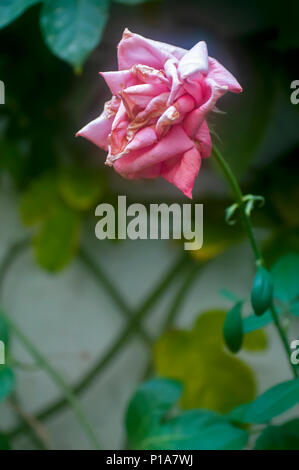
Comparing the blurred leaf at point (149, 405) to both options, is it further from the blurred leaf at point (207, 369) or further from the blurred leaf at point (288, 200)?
the blurred leaf at point (288, 200)

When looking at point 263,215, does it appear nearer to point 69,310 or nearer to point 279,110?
point 279,110

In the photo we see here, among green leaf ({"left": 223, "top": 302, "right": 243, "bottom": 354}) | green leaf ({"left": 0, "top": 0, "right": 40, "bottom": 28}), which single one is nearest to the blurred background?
green leaf ({"left": 0, "top": 0, "right": 40, "bottom": 28})

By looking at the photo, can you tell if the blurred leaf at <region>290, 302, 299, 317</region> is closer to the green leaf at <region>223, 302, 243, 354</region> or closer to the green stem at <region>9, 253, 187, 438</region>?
the green leaf at <region>223, 302, 243, 354</region>

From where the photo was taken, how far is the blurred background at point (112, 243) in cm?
73

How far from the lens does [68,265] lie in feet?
2.80

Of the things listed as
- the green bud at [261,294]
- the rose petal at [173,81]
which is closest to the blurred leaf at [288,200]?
the green bud at [261,294]

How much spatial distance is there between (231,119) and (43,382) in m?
0.56

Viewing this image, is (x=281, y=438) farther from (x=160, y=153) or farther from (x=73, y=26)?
(x=73, y=26)

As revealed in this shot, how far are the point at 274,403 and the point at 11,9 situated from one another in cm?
55

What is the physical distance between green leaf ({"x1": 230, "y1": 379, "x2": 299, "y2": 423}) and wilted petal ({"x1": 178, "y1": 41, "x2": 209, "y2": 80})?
28cm

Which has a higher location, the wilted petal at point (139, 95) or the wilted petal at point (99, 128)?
the wilted petal at point (99, 128)

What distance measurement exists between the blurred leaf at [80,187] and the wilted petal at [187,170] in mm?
496

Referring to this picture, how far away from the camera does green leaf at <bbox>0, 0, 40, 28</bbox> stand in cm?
59

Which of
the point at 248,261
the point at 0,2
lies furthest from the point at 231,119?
the point at 0,2
